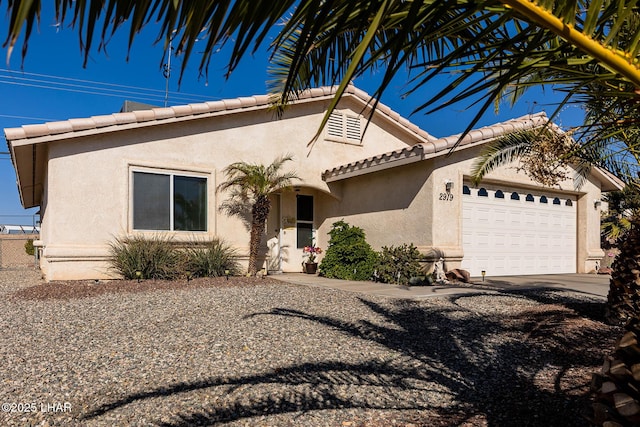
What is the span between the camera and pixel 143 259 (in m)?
10.2

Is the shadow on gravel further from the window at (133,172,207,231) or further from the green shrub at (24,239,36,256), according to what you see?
the green shrub at (24,239,36,256)

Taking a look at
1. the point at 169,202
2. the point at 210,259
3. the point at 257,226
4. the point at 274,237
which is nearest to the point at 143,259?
the point at 210,259

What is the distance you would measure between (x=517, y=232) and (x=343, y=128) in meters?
6.25

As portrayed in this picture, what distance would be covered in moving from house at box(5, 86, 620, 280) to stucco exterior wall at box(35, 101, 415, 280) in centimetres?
3

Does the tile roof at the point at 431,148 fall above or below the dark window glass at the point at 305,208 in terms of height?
above

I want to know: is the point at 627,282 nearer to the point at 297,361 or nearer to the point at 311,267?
the point at 297,361

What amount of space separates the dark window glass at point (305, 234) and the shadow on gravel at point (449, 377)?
7.82 meters

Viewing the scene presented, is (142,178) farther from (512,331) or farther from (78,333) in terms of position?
(512,331)

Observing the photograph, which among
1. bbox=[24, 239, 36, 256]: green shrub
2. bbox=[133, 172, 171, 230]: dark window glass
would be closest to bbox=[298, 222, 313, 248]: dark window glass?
bbox=[133, 172, 171, 230]: dark window glass

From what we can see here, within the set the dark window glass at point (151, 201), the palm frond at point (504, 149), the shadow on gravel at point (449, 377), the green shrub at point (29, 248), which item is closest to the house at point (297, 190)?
the dark window glass at point (151, 201)

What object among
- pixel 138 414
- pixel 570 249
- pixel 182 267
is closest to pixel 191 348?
pixel 138 414

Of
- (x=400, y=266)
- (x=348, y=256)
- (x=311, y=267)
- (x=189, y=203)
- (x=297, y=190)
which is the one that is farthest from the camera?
(x=297, y=190)

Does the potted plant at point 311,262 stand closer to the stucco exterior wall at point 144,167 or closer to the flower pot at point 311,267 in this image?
the flower pot at point 311,267

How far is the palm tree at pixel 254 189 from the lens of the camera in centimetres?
1172
